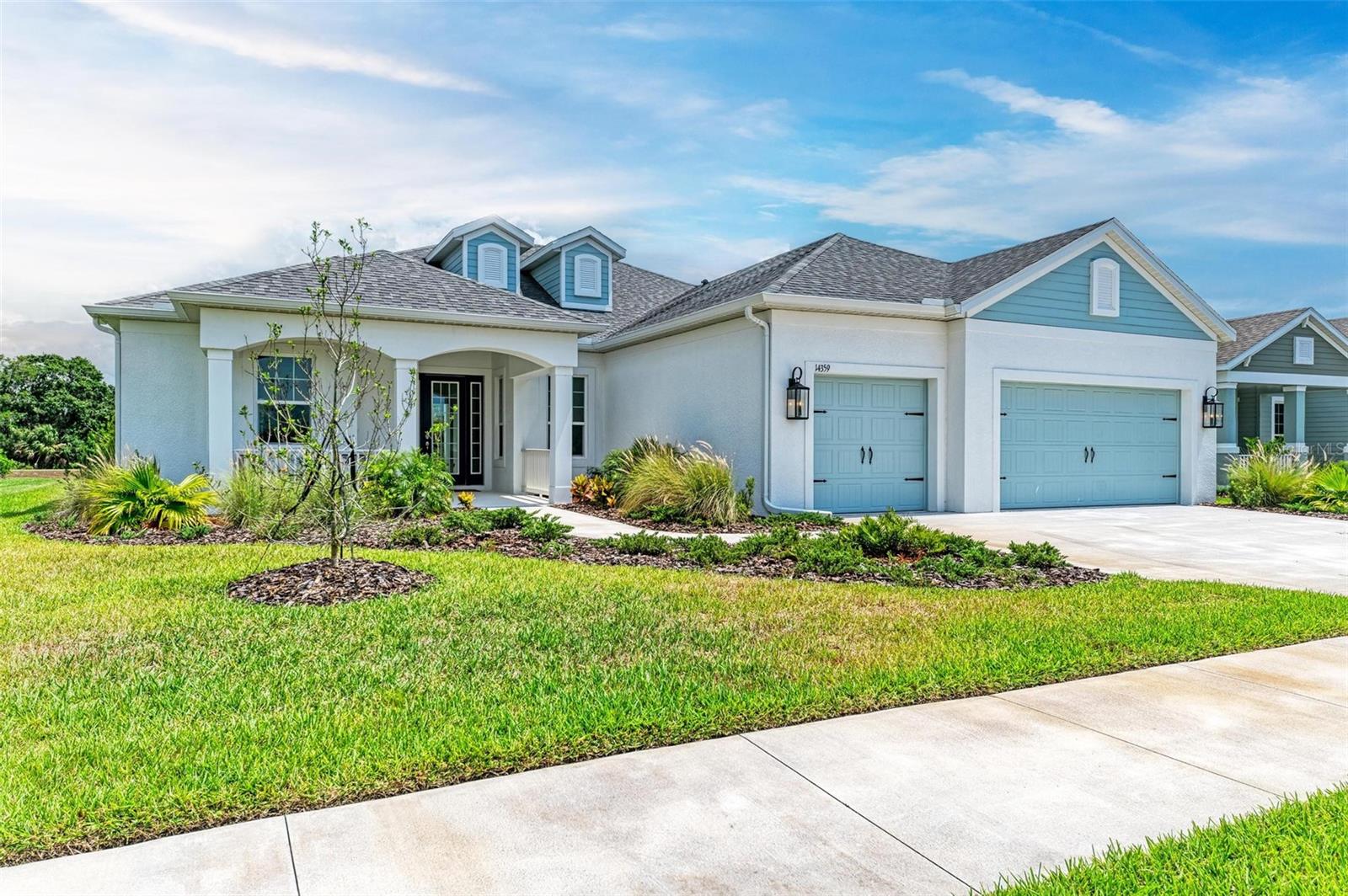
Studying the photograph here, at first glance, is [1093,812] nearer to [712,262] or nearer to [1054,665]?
[1054,665]

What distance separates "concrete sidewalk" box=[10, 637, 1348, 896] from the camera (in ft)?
8.52

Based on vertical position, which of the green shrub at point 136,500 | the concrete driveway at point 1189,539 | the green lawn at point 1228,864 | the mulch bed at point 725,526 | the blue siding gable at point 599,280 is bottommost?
the green lawn at point 1228,864

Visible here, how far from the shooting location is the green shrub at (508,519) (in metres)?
10.3

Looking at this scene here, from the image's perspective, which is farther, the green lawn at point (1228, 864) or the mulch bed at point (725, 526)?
the mulch bed at point (725, 526)

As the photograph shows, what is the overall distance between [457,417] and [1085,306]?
12044 mm

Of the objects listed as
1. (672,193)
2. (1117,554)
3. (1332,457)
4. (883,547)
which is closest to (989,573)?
(883,547)

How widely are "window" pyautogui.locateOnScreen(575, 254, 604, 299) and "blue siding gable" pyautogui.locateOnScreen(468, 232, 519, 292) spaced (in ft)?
4.41

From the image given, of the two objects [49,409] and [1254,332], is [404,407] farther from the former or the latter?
[1254,332]

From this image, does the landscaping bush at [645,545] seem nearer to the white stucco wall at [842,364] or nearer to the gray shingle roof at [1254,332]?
the white stucco wall at [842,364]

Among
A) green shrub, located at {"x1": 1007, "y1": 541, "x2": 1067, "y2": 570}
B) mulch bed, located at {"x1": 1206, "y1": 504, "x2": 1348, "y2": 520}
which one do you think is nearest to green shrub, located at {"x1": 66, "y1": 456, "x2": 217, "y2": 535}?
green shrub, located at {"x1": 1007, "y1": 541, "x2": 1067, "y2": 570}

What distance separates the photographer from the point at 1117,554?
950cm

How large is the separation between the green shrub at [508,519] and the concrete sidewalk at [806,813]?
694 cm

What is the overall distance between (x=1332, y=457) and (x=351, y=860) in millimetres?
28704

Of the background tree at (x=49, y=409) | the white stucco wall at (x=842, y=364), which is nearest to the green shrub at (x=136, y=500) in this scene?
the white stucco wall at (x=842, y=364)
